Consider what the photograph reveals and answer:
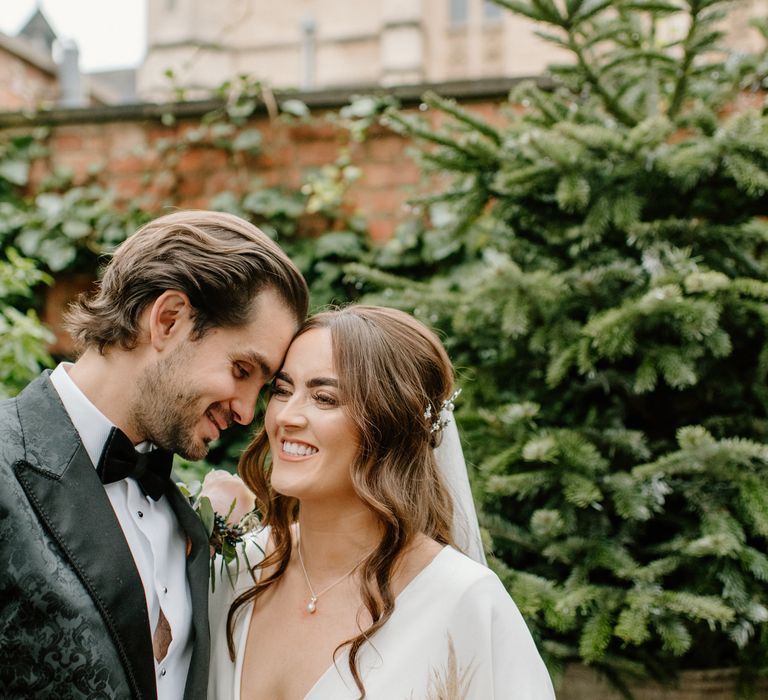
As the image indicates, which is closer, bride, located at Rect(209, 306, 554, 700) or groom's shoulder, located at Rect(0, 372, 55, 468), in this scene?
groom's shoulder, located at Rect(0, 372, 55, 468)

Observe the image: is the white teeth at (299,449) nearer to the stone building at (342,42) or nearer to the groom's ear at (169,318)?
the groom's ear at (169,318)

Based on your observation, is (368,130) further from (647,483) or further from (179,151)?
(647,483)

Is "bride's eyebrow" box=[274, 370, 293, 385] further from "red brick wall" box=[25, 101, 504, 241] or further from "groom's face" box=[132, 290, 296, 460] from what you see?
"red brick wall" box=[25, 101, 504, 241]

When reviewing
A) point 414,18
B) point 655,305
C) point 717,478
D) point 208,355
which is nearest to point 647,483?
point 717,478

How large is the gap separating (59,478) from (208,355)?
466mm

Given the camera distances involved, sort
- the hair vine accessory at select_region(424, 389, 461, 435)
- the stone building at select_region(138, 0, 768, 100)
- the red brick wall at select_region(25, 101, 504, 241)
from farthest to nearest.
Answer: the stone building at select_region(138, 0, 768, 100) → the red brick wall at select_region(25, 101, 504, 241) → the hair vine accessory at select_region(424, 389, 461, 435)

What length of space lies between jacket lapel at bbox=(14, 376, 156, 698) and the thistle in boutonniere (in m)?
0.49

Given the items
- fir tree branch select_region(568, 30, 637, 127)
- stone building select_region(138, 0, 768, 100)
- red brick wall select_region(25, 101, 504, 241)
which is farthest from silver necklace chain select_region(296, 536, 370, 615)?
stone building select_region(138, 0, 768, 100)

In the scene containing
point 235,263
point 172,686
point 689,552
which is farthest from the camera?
point 689,552

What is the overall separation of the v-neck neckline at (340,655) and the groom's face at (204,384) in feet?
1.80

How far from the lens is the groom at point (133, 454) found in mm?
1477

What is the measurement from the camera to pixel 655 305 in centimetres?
245

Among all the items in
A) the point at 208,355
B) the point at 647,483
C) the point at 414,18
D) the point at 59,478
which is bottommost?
the point at 647,483

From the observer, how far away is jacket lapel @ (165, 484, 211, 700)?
5.94ft
